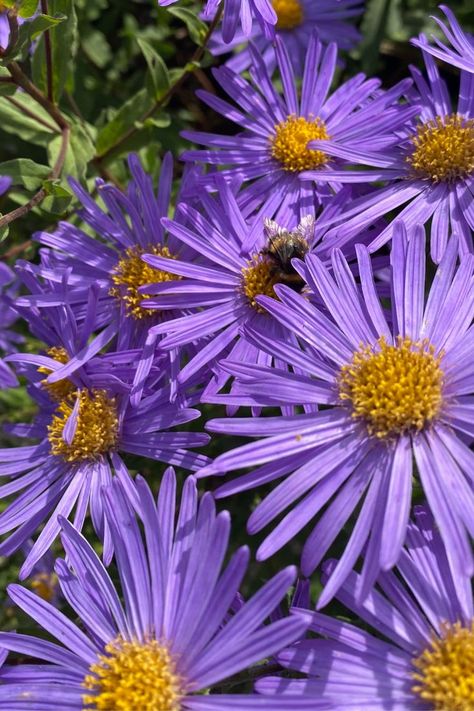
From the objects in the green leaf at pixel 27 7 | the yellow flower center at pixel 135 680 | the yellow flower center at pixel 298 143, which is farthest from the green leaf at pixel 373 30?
the yellow flower center at pixel 135 680

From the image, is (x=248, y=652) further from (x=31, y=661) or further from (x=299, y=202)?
(x=299, y=202)

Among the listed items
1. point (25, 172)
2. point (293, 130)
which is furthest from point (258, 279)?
point (25, 172)

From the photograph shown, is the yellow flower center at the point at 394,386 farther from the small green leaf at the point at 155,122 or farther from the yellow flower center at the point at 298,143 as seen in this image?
the small green leaf at the point at 155,122

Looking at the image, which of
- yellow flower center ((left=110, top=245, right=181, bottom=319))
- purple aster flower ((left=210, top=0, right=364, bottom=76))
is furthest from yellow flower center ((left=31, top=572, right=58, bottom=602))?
purple aster flower ((left=210, top=0, right=364, bottom=76))

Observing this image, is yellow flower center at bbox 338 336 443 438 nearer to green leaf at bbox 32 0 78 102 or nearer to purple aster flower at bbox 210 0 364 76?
green leaf at bbox 32 0 78 102

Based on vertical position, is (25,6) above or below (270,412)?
above

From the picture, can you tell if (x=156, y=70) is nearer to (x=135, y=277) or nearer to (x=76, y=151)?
(x=76, y=151)
